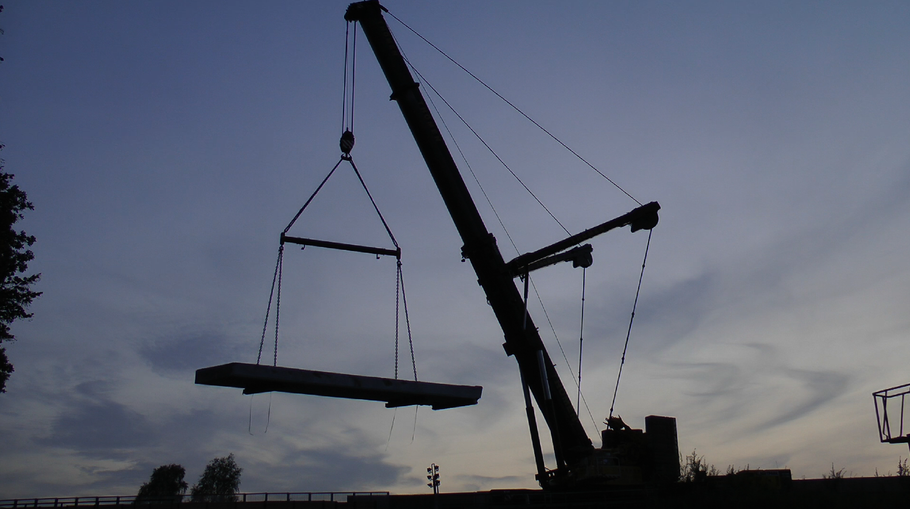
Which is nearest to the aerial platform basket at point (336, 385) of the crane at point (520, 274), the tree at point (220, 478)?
the crane at point (520, 274)

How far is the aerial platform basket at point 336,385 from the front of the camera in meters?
14.1

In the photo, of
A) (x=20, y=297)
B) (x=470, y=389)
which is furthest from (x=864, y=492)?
(x=20, y=297)

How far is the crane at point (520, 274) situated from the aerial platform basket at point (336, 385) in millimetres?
8174

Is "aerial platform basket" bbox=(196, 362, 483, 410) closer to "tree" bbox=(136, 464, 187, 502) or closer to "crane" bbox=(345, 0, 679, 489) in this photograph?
"crane" bbox=(345, 0, 679, 489)

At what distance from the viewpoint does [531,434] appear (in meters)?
24.2

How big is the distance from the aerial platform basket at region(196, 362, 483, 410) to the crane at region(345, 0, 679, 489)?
26.8 feet

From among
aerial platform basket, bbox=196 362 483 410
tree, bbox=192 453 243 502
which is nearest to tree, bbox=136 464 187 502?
tree, bbox=192 453 243 502

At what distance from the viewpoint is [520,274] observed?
25.7 m

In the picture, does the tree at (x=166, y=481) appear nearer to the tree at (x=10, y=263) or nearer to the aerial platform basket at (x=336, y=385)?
the tree at (x=10, y=263)

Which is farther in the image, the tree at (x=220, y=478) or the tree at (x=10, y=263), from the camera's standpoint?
the tree at (x=220, y=478)

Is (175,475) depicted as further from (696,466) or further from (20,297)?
(696,466)

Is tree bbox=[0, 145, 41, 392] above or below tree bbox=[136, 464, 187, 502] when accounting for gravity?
above

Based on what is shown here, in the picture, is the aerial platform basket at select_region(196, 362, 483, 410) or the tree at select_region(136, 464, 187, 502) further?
the tree at select_region(136, 464, 187, 502)

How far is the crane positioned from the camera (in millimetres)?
24562
